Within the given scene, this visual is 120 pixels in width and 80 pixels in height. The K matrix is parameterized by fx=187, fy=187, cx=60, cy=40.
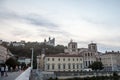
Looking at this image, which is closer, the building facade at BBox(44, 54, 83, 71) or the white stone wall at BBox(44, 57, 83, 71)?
the building facade at BBox(44, 54, 83, 71)

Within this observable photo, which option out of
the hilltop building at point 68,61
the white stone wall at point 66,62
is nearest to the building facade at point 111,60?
the hilltop building at point 68,61

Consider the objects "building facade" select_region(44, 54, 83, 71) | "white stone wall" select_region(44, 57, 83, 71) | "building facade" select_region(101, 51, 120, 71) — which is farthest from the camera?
"building facade" select_region(101, 51, 120, 71)

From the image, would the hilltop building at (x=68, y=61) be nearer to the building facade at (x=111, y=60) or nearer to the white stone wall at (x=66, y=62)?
the white stone wall at (x=66, y=62)

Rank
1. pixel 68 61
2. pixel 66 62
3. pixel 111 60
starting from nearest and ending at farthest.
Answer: pixel 66 62
pixel 68 61
pixel 111 60

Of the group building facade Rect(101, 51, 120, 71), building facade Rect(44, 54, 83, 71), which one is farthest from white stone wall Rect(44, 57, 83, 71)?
building facade Rect(101, 51, 120, 71)

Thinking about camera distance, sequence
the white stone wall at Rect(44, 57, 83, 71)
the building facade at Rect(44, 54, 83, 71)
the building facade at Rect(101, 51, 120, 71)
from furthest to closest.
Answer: the building facade at Rect(101, 51, 120, 71), the white stone wall at Rect(44, 57, 83, 71), the building facade at Rect(44, 54, 83, 71)

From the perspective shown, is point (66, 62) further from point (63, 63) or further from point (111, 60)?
point (111, 60)

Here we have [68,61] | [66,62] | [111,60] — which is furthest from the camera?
[111,60]

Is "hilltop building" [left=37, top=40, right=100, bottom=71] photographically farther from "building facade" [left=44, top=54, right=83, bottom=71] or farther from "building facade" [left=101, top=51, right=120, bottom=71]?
"building facade" [left=101, top=51, right=120, bottom=71]

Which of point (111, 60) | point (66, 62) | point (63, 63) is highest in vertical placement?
point (111, 60)

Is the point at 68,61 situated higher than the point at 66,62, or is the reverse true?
the point at 68,61

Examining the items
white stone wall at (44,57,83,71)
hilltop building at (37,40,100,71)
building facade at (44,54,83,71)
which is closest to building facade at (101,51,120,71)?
hilltop building at (37,40,100,71)

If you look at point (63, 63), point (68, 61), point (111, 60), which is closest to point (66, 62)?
point (68, 61)

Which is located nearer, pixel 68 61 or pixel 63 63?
pixel 63 63
